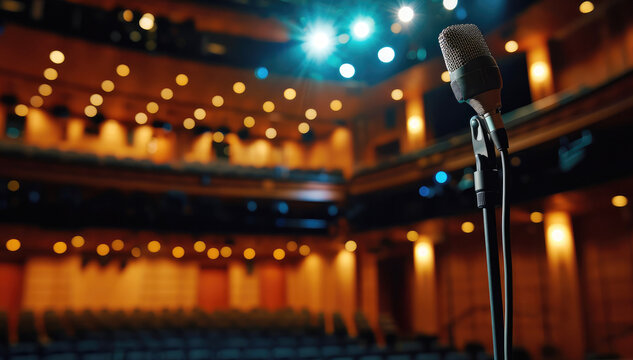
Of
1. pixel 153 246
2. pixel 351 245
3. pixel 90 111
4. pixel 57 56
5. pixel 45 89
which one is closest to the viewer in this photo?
pixel 57 56

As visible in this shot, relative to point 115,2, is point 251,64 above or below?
below

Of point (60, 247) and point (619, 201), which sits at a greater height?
point (619, 201)

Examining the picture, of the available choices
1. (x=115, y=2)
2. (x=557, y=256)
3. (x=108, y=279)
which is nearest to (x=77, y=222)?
(x=108, y=279)

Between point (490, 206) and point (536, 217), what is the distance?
972cm

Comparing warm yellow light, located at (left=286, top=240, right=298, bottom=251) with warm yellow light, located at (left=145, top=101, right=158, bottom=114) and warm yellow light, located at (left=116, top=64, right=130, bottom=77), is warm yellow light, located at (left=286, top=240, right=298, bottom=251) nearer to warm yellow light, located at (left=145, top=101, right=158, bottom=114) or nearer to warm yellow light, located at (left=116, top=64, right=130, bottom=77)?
warm yellow light, located at (left=145, top=101, right=158, bottom=114)

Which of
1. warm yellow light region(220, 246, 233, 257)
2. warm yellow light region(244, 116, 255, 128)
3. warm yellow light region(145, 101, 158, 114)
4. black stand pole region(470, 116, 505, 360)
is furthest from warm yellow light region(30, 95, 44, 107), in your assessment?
black stand pole region(470, 116, 505, 360)

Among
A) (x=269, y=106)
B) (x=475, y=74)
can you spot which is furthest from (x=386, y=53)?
(x=269, y=106)

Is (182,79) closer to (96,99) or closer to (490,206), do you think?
(96,99)

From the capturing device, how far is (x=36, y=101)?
1391cm

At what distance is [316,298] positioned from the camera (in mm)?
15203

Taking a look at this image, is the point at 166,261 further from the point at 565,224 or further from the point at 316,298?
the point at 565,224

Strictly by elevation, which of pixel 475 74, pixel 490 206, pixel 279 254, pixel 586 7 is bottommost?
pixel 490 206

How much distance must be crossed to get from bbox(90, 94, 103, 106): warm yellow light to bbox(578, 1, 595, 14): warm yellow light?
37.1ft

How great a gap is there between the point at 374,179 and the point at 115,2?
7.17m
